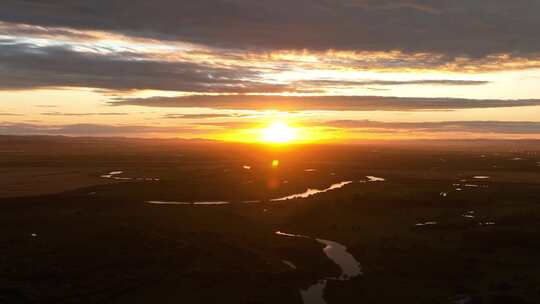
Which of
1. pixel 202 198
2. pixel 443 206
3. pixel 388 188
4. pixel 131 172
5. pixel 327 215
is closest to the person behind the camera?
pixel 327 215

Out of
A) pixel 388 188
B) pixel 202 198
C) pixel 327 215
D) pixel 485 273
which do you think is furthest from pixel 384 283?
pixel 388 188

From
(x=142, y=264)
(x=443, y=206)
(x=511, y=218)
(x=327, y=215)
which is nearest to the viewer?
(x=142, y=264)

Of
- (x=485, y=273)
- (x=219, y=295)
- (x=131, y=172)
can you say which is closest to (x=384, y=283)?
(x=485, y=273)

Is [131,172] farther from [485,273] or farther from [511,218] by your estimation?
[485,273]

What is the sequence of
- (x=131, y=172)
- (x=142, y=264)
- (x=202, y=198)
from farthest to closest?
A: (x=131, y=172)
(x=202, y=198)
(x=142, y=264)

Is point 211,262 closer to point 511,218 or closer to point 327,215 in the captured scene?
point 327,215

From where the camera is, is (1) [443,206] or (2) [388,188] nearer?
(1) [443,206]

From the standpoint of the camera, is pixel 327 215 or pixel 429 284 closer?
pixel 429 284

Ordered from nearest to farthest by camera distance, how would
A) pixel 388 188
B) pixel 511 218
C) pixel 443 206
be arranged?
pixel 511 218, pixel 443 206, pixel 388 188

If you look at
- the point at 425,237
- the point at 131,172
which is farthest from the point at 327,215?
the point at 131,172
